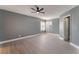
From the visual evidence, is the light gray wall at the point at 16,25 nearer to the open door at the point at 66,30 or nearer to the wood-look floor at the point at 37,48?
the wood-look floor at the point at 37,48

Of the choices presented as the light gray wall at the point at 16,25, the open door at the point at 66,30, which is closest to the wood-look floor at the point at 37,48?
the light gray wall at the point at 16,25

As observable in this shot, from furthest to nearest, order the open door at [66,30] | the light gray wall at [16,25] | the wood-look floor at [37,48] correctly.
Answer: the open door at [66,30], the light gray wall at [16,25], the wood-look floor at [37,48]

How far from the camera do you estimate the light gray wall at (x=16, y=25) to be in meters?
6.88

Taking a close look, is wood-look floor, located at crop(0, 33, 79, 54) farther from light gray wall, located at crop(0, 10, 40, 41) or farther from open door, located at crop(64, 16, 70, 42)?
open door, located at crop(64, 16, 70, 42)

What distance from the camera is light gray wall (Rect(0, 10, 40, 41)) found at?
688cm

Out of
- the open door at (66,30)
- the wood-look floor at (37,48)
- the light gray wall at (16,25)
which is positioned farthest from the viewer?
the open door at (66,30)

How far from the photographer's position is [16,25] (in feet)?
26.5

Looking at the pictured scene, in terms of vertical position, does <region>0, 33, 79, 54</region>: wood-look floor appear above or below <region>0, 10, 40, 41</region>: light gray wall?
below

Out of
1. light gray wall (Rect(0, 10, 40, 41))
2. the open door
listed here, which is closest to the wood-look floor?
light gray wall (Rect(0, 10, 40, 41))

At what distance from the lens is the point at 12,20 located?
24.7ft

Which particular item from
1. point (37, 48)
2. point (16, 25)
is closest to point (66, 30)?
point (37, 48)
